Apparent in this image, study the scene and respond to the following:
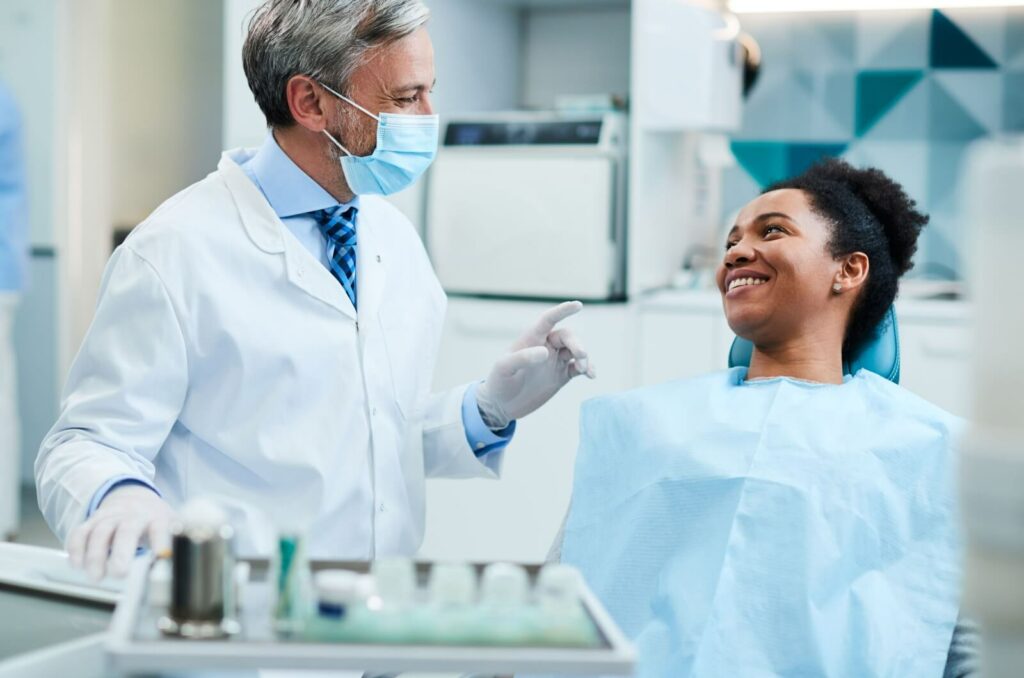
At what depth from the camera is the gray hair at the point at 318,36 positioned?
5.01 ft

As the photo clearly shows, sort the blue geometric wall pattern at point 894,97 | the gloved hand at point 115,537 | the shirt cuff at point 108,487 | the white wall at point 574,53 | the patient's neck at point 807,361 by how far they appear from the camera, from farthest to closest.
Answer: the white wall at point 574,53, the blue geometric wall pattern at point 894,97, the patient's neck at point 807,361, the shirt cuff at point 108,487, the gloved hand at point 115,537

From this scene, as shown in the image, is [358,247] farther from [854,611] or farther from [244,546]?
[854,611]

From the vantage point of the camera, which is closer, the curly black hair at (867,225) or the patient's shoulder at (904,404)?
the patient's shoulder at (904,404)

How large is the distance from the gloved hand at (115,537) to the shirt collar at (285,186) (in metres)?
0.52

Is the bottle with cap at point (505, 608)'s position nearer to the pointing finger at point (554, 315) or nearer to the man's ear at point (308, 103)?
the pointing finger at point (554, 315)

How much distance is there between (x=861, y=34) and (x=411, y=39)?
2.26 m

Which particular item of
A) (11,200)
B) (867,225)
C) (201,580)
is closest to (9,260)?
(11,200)

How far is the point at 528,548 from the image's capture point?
3.15 m

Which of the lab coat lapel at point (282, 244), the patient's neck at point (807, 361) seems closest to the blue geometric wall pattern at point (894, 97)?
the patient's neck at point (807, 361)

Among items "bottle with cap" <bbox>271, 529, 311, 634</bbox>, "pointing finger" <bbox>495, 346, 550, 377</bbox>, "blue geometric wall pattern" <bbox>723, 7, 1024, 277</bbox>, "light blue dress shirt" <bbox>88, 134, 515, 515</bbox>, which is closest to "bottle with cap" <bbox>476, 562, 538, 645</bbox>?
"bottle with cap" <bbox>271, 529, 311, 634</bbox>

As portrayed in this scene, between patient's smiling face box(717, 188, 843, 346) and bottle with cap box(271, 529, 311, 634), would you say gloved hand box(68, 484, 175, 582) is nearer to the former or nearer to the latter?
bottle with cap box(271, 529, 311, 634)

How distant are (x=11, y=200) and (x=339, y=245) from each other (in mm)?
2152

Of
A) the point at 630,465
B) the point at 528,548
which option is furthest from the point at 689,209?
the point at 630,465

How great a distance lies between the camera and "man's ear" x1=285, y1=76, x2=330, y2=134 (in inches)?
62.1
